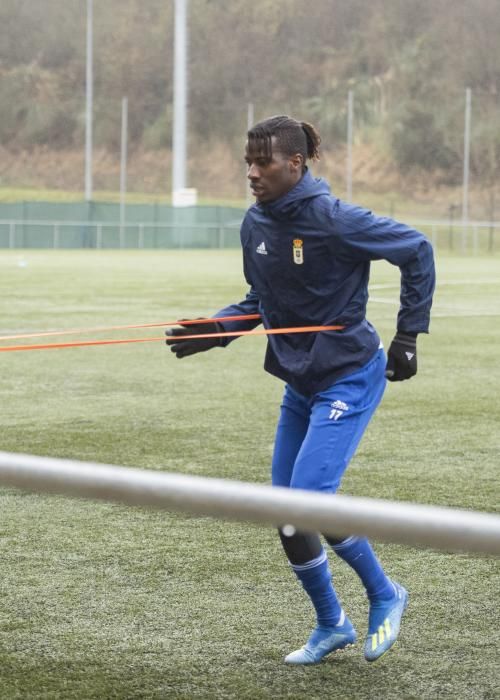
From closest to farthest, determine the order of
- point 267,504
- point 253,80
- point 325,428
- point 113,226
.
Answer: point 267,504
point 325,428
point 113,226
point 253,80

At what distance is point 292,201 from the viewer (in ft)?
14.2

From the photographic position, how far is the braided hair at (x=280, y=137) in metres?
4.35

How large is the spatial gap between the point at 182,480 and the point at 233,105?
8538 centimetres

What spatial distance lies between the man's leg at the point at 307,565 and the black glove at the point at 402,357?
0.31 m

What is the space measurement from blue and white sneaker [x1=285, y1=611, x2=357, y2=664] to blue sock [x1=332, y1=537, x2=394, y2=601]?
5.5 inches

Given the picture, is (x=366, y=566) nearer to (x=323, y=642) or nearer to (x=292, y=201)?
(x=323, y=642)

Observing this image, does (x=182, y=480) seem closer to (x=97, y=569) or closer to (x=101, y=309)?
(x=97, y=569)

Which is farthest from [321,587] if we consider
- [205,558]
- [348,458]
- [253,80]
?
[253,80]

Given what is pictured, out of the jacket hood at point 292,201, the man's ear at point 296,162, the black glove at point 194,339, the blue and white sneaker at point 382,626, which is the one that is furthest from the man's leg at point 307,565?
the man's ear at point 296,162

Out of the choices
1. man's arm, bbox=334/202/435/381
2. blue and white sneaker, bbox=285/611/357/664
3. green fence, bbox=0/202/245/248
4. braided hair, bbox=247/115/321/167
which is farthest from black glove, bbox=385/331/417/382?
green fence, bbox=0/202/245/248

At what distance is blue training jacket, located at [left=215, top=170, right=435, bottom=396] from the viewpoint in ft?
14.3

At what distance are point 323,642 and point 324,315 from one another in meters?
1.09

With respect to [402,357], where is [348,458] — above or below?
below

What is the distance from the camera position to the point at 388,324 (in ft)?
57.5
